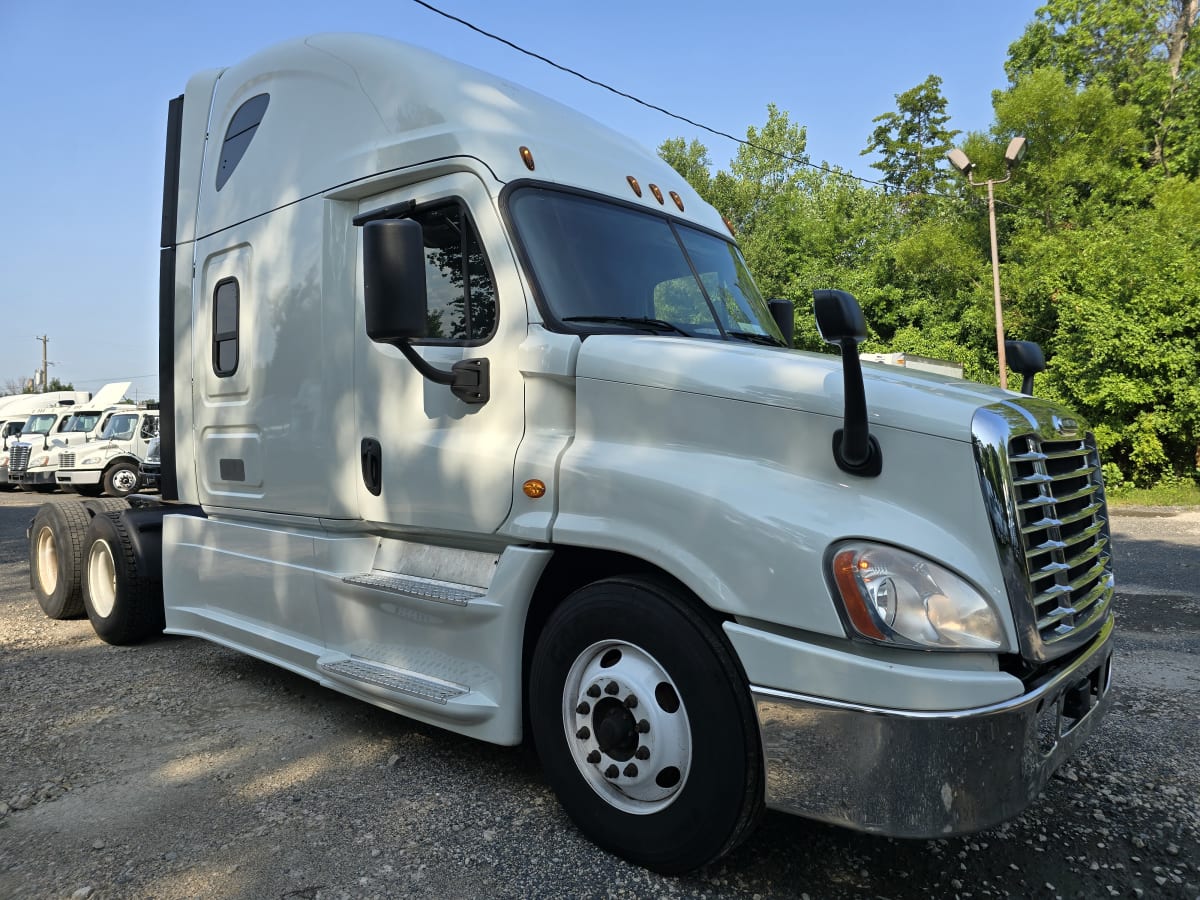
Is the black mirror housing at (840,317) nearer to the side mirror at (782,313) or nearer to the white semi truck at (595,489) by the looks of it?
the white semi truck at (595,489)

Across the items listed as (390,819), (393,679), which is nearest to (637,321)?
(393,679)

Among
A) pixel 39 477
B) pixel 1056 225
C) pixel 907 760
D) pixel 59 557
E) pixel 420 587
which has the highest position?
pixel 1056 225

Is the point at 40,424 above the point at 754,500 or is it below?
below

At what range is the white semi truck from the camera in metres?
2.30

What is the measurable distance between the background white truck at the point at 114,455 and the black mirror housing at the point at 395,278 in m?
19.1

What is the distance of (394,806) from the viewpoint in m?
3.23

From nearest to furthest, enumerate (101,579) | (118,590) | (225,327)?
(225,327), (118,590), (101,579)

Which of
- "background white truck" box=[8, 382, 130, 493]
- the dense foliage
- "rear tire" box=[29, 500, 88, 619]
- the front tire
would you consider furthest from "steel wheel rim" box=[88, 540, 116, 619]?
"background white truck" box=[8, 382, 130, 493]

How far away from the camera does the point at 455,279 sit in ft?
11.2

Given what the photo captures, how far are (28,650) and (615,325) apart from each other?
4934mm

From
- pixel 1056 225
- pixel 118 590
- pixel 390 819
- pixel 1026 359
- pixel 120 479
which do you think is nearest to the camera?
pixel 390 819

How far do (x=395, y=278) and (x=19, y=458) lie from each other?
74.6 feet

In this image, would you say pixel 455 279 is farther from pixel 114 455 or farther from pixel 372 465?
pixel 114 455

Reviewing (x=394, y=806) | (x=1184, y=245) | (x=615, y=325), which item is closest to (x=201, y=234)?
(x=615, y=325)
